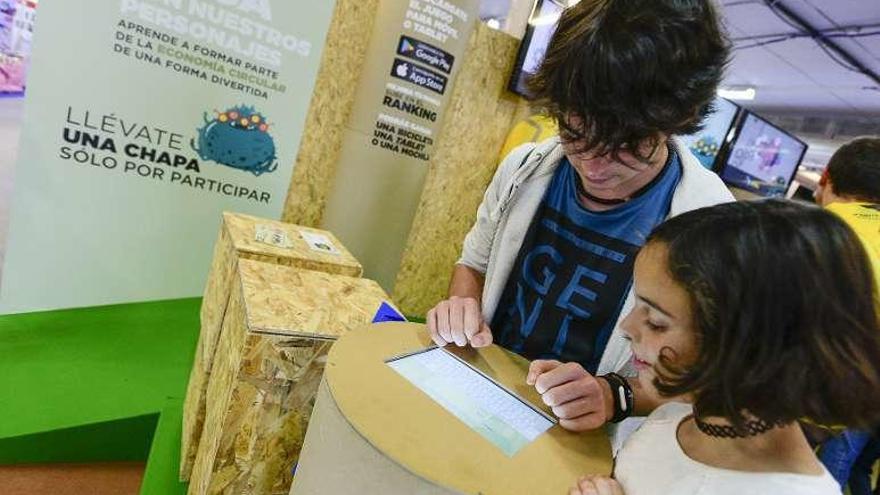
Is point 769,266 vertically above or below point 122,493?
above

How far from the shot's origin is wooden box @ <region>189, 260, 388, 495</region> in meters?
1.17

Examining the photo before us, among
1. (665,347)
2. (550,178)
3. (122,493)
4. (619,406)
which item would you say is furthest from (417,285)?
(665,347)

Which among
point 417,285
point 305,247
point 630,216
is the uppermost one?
point 630,216

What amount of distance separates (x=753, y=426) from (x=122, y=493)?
200cm

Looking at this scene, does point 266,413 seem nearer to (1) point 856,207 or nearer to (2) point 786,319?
(2) point 786,319

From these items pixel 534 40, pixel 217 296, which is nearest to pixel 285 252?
pixel 217 296

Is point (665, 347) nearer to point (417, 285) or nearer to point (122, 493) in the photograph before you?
point (122, 493)

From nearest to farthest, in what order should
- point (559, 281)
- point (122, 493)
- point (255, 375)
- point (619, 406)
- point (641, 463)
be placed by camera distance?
point (641, 463) → point (619, 406) → point (559, 281) → point (255, 375) → point (122, 493)

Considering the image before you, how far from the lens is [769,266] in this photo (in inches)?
22.6

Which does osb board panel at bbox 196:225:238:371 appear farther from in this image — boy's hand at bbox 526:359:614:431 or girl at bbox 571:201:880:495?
girl at bbox 571:201:880:495

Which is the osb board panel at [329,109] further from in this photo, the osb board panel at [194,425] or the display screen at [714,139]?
the display screen at [714,139]

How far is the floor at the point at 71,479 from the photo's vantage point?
1639 mm

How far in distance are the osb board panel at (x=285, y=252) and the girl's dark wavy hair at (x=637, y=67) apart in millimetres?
1205

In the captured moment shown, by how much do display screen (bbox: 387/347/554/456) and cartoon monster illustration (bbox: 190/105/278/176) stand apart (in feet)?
6.05
